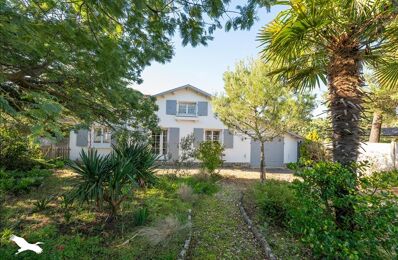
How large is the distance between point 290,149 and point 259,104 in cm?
1030

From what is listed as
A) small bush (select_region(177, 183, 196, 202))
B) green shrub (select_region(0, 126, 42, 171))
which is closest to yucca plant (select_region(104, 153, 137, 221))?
small bush (select_region(177, 183, 196, 202))

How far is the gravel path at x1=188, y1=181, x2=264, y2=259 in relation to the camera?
430 cm

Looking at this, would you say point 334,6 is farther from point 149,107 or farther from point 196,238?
point 149,107

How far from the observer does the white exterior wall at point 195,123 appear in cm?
1814

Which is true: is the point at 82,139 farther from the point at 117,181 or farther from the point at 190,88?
the point at 117,181

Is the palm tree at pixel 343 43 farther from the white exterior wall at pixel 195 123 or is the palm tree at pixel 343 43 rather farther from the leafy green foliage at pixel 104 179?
the white exterior wall at pixel 195 123

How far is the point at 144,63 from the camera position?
5.52 metres

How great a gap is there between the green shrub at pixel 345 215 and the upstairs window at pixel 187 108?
14.7 metres

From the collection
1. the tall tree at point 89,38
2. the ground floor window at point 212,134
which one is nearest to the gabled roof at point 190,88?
the ground floor window at point 212,134

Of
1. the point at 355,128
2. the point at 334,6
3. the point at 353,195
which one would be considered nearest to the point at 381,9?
the point at 334,6

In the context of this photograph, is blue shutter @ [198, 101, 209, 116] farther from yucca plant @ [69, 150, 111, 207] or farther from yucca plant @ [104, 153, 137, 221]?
yucca plant @ [69, 150, 111, 207]

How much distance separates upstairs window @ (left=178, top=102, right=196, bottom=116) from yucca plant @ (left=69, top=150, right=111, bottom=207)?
1320 cm

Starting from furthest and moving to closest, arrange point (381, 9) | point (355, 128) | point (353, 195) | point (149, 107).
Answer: point (149, 107) < point (355, 128) < point (381, 9) < point (353, 195)

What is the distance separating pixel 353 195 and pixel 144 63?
4.64 metres
